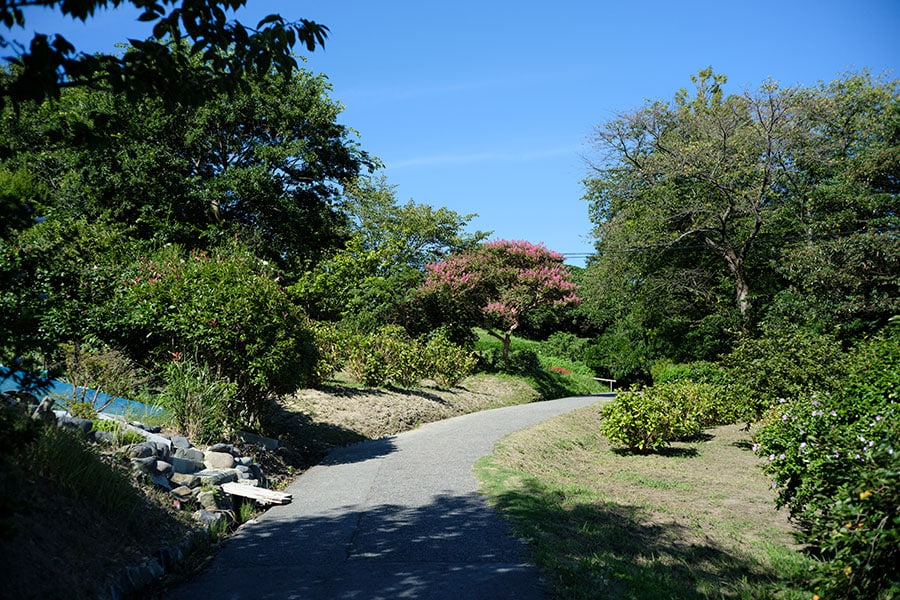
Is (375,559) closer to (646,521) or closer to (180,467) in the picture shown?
(180,467)

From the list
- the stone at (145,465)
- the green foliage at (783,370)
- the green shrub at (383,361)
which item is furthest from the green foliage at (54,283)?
the green foliage at (783,370)

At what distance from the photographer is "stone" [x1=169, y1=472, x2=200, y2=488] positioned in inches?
252

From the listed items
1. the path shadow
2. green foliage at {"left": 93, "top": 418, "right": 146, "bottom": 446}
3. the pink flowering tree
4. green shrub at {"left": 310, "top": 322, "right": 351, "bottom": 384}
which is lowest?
the path shadow

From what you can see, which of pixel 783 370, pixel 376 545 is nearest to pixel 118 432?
pixel 376 545

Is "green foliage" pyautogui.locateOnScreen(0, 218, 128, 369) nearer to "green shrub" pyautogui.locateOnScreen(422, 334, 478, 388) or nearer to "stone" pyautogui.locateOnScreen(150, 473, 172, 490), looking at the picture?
"stone" pyautogui.locateOnScreen(150, 473, 172, 490)

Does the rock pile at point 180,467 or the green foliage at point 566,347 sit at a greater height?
the green foliage at point 566,347

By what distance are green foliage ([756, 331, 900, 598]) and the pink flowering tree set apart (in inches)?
580

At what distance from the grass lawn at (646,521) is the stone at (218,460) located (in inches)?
123

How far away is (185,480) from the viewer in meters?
6.45

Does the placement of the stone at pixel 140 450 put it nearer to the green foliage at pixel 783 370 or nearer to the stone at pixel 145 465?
the stone at pixel 145 465

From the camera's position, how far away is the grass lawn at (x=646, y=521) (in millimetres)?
4730

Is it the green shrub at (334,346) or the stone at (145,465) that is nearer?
the stone at (145,465)

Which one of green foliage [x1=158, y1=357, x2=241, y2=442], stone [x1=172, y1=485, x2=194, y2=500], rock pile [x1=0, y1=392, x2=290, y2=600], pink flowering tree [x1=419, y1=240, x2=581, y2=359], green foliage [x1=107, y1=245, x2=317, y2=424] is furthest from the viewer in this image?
pink flowering tree [x1=419, y1=240, x2=581, y2=359]

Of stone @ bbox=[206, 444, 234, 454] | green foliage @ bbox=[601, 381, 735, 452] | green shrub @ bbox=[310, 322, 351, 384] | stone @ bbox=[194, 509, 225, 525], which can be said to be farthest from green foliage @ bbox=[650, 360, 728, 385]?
stone @ bbox=[194, 509, 225, 525]
